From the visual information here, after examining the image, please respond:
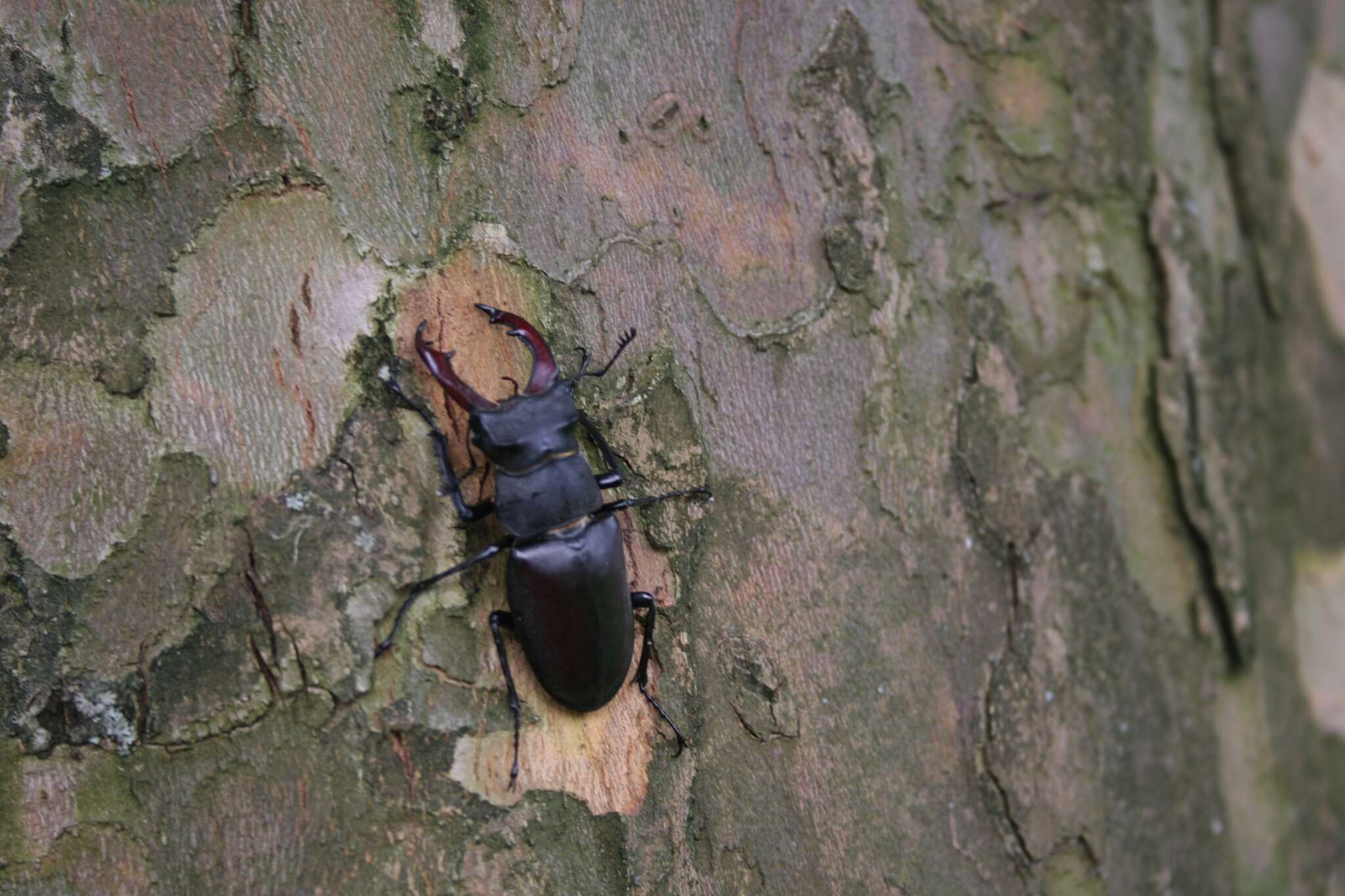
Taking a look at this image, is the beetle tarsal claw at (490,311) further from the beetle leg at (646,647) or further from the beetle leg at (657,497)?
the beetle leg at (646,647)

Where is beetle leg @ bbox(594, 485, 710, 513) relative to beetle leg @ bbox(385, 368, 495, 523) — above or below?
below

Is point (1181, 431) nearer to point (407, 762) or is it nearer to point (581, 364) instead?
point (581, 364)

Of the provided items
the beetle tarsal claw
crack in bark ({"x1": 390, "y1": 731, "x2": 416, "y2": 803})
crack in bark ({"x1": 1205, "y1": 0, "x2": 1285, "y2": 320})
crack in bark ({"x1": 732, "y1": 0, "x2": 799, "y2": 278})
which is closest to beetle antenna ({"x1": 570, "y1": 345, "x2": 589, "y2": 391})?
the beetle tarsal claw

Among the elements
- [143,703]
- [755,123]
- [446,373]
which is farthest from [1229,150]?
[143,703]

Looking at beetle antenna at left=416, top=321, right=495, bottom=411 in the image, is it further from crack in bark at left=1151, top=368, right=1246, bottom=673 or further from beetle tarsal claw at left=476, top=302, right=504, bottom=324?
crack in bark at left=1151, top=368, right=1246, bottom=673

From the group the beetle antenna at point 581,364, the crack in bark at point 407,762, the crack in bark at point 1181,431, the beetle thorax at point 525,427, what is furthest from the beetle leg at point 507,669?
the crack in bark at point 1181,431

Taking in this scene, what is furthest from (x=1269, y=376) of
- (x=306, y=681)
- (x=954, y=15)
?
(x=306, y=681)

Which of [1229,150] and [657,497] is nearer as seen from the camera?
[657,497]

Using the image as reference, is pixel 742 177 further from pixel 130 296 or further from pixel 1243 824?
pixel 1243 824
